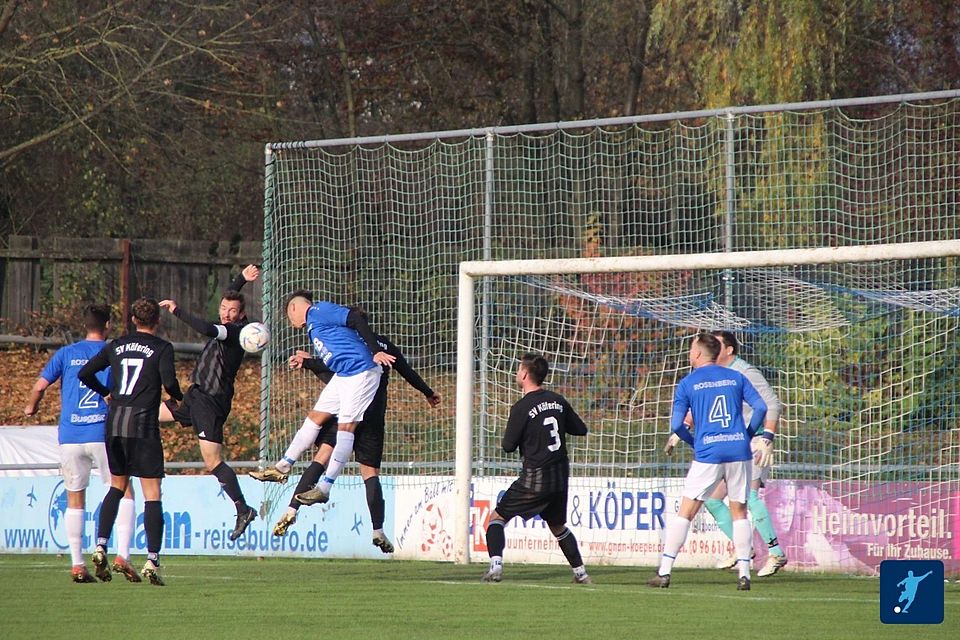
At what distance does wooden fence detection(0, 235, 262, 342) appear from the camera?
2662 cm

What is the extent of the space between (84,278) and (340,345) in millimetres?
15401

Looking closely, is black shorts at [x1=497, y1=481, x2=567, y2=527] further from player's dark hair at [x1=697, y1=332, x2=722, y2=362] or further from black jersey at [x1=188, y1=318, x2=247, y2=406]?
black jersey at [x1=188, y1=318, x2=247, y2=406]

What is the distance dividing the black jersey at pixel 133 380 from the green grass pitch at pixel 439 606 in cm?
116

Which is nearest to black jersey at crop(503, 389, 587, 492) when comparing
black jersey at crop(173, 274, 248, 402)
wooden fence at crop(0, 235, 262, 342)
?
black jersey at crop(173, 274, 248, 402)

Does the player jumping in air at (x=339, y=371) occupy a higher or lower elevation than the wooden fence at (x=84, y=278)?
lower

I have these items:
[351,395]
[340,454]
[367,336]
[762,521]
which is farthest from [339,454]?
[762,521]

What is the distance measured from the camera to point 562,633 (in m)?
7.91

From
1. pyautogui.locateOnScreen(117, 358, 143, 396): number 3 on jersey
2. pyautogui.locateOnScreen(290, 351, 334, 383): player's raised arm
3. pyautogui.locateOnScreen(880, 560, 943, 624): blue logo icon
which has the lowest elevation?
pyautogui.locateOnScreen(880, 560, 943, 624): blue logo icon

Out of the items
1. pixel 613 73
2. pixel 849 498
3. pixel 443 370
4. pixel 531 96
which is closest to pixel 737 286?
pixel 849 498

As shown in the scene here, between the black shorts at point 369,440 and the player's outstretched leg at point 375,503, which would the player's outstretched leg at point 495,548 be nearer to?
the player's outstretched leg at point 375,503

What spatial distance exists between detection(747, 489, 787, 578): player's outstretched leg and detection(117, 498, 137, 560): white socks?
16.7 ft

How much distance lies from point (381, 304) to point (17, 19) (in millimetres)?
10698

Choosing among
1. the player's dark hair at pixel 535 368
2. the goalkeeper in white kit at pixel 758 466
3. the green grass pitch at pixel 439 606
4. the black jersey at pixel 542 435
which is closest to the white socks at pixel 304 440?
the green grass pitch at pixel 439 606

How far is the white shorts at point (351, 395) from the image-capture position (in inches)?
486
